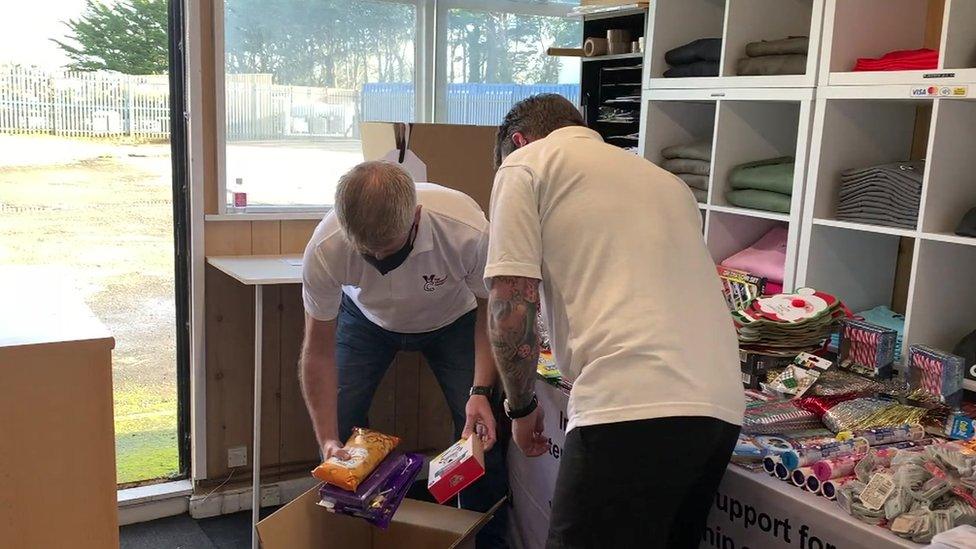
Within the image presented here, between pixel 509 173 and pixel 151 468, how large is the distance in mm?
2272

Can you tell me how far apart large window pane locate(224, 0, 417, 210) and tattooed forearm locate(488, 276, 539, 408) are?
1683 mm

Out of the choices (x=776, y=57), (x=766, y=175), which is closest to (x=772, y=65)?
(x=776, y=57)

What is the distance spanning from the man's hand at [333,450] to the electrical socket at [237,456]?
110 centimetres

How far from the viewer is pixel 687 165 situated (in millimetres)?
2791

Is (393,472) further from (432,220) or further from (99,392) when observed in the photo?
(99,392)

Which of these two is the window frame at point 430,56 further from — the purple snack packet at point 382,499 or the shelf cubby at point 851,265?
the shelf cubby at point 851,265

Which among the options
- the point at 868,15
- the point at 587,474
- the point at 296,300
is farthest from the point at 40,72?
the point at 868,15

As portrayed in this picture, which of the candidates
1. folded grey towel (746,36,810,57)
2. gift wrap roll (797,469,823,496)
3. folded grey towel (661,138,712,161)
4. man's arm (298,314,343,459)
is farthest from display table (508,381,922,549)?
folded grey towel (746,36,810,57)

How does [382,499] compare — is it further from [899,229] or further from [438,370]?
[899,229]

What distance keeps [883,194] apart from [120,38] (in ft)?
7.73

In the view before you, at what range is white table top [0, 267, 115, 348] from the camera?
1.30m

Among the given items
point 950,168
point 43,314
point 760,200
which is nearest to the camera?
point 43,314

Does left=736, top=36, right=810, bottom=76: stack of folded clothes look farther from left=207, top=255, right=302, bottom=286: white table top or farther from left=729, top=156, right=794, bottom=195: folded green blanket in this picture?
left=207, top=255, right=302, bottom=286: white table top

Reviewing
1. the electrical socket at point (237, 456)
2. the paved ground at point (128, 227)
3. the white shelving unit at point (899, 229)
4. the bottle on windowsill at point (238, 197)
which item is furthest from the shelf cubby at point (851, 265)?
the electrical socket at point (237, 456)
